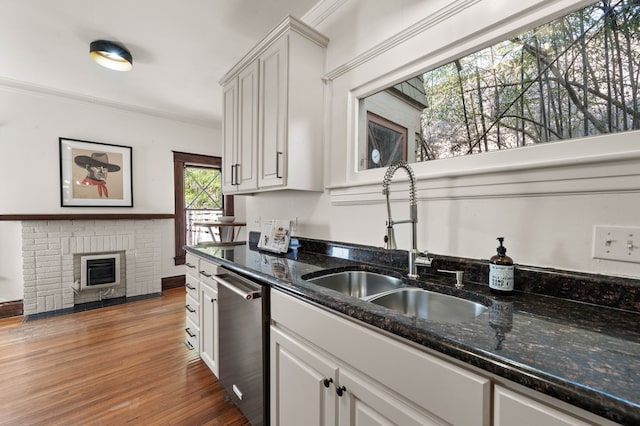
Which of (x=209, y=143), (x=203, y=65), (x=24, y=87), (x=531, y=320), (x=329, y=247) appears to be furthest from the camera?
(x=209, y=143)

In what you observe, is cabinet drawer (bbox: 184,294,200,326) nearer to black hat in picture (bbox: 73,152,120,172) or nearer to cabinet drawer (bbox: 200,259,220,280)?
cabinet drawer (bbox: 200,259,220,280)

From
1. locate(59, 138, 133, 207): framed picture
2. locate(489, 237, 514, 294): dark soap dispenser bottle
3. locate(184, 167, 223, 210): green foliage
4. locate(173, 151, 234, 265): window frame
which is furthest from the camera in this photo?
locate(184, 167, 223, 210): green foliage

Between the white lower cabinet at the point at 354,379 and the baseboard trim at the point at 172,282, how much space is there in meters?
3.54

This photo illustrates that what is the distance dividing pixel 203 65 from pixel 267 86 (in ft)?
4.07

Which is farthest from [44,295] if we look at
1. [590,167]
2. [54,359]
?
[590,167]

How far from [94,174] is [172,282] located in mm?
1795

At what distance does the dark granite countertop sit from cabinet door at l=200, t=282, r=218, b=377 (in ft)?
2.74

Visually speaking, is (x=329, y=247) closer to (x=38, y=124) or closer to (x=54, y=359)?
(x=54, y=359)

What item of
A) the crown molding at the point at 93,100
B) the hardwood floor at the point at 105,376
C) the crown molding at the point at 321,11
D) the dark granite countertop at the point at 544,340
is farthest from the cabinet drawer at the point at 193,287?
the crown molding at the point at 93,100

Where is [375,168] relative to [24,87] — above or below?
below

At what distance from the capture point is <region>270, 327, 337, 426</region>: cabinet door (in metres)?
0.92

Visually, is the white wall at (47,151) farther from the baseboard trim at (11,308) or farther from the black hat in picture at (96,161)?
the black hat in picture at (96,161)

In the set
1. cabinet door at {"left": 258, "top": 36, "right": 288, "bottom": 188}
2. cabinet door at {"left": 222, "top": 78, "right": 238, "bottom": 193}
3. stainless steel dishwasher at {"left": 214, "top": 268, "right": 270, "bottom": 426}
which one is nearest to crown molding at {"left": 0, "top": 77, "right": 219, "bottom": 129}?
cabinet door at {"left": 222, "top": 78, "right": 238, "bottom": 193}

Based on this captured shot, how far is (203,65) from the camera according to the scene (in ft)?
8.68
